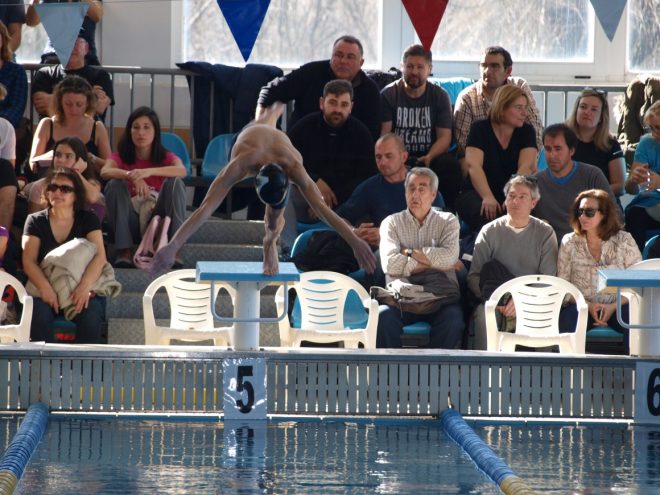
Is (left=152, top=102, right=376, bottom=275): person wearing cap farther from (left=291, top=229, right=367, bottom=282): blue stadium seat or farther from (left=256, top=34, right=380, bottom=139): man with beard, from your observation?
(left=256, top=34, right=380, bottom=139): man with beard

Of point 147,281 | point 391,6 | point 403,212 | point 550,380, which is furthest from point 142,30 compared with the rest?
point 550,380

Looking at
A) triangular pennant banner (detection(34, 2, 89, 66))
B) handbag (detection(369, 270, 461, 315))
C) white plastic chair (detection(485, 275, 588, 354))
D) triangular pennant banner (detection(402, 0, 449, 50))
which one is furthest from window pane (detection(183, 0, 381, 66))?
white plastic chair (detection(485, 275, 588, 354))

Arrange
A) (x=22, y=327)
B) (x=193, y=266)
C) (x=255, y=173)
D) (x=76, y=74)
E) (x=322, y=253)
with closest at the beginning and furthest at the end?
(x=255, y=173), (x=22, y=327), (x=322, y=253), (x=193, y=266), (x=76, y=74)

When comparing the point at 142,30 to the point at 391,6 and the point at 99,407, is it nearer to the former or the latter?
the point at 391,6

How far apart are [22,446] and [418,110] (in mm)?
4745

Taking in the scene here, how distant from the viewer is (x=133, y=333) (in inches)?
305

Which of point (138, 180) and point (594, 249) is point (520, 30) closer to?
point (594, 249)

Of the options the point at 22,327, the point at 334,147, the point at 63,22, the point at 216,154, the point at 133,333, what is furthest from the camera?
the point at 216,154

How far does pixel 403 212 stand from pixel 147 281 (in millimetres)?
1971

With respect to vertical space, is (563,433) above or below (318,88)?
below

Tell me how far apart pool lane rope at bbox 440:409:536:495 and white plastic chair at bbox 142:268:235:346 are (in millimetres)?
1861

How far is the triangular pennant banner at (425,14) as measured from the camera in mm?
6824

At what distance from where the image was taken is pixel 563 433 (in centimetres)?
555

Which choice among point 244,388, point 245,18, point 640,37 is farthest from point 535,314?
point 640,37
